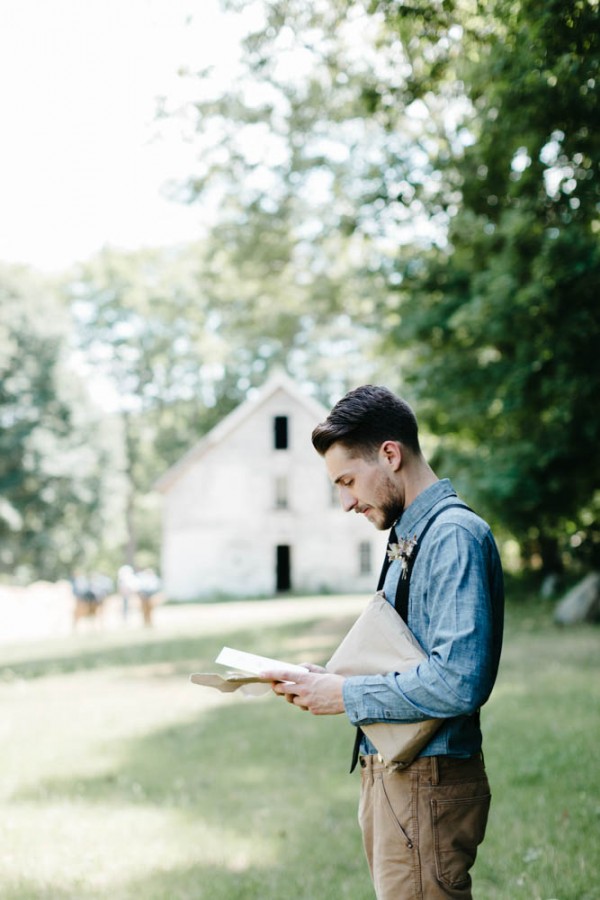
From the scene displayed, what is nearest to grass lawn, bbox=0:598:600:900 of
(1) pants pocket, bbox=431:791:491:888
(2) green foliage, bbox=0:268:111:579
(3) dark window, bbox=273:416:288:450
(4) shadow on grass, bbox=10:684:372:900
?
(4) shadow on grass, bbox=10:684:372:900

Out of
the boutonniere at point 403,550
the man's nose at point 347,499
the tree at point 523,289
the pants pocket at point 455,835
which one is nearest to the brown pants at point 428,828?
the pants pocket at point 455,835

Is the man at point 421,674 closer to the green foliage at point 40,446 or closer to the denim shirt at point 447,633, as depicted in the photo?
the denim shirt at point 447,633

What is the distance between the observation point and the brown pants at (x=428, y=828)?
248 centimetres

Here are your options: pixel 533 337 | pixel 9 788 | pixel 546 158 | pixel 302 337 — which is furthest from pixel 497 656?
pixel 302 337

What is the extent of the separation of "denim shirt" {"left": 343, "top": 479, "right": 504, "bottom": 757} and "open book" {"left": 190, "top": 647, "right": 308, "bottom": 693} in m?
0.25

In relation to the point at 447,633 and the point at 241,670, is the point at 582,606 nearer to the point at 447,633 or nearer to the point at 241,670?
the point at 241,670

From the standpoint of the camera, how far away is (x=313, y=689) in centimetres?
258

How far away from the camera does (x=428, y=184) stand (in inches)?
589

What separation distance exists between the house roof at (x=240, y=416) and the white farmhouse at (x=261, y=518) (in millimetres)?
58

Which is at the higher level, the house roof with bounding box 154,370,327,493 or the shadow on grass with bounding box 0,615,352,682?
the house roof with bounding box 154,370,327,493

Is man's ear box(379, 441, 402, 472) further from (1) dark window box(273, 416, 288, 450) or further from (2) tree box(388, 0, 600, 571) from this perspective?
(1) dark window box(273, 416, 288, 450)

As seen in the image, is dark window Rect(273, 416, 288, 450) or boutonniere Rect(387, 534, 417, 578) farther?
dark window Rect(273, 416, 288, 450)

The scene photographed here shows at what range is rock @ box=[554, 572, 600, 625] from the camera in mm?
18797

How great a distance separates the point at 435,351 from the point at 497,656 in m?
15.8
